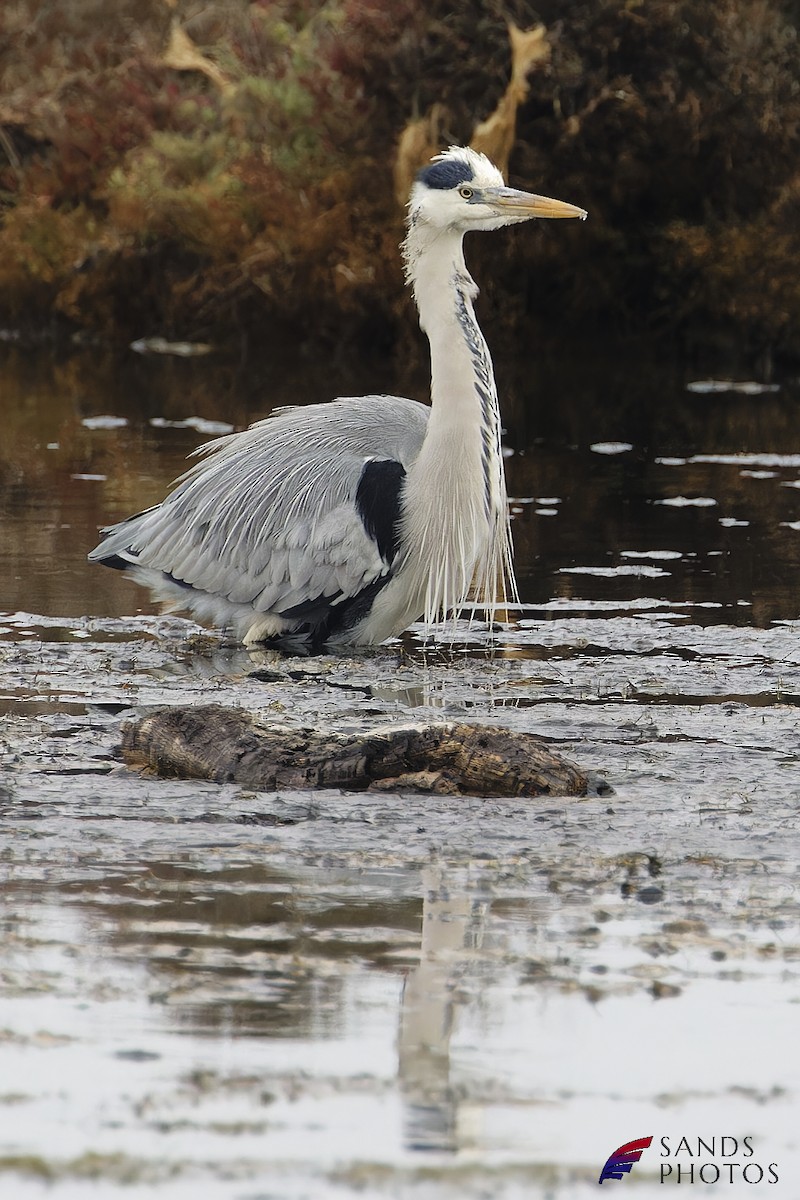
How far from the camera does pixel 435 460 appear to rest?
8953 millimetres

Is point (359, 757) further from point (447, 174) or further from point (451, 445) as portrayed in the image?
point (447, 174)

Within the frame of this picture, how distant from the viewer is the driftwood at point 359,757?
20.5 ft

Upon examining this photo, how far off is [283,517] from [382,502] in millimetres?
470

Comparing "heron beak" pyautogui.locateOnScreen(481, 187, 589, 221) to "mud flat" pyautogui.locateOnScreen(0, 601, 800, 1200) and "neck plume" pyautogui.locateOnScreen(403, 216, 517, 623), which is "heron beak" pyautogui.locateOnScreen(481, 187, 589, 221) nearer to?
"neck plume" pyautogui.locateOnScreen(403, 216, 517, 623)

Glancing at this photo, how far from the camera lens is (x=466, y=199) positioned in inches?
355

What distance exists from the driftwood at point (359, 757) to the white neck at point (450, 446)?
2.45 m

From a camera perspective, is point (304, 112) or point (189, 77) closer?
point (304, 112)

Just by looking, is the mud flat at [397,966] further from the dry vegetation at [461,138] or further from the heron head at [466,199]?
the dry vegetation at [461,138]

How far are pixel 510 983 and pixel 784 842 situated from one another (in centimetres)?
139

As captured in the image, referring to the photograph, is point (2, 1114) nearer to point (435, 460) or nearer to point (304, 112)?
point (435, 460)

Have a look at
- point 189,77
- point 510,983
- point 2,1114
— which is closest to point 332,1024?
point 510,983

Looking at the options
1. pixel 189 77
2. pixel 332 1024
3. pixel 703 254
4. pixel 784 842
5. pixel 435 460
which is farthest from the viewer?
pixel 189 77

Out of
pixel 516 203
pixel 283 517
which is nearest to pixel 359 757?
pixel 283 517

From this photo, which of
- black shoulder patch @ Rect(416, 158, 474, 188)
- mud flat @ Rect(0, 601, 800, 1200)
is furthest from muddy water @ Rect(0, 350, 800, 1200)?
black shoulder patch @ Rect(416, 158, 474, 188)
